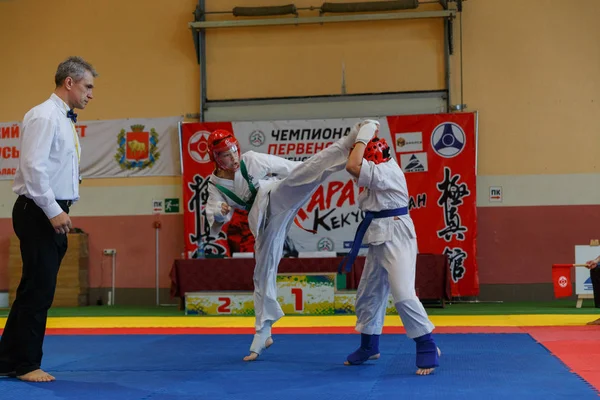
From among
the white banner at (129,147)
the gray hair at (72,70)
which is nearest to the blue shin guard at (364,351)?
the gray hair at (72,70)

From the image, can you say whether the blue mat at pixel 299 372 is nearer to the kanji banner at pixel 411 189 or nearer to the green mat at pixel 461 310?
the green mat at pixel 461 310

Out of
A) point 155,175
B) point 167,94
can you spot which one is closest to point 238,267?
point 155,175

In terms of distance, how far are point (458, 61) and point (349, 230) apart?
3.00 metres

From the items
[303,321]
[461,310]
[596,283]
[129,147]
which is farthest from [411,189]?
[129,147]

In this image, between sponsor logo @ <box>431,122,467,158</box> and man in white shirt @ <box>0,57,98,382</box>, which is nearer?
man in white shirt @ <box>0,57,98,382</box>

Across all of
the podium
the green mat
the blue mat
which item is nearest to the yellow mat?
the podium

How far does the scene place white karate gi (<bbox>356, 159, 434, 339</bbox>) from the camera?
14.7ft

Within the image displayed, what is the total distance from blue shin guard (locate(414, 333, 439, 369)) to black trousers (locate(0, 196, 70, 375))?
2173mm

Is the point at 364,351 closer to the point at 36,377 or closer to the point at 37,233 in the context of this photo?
the point at 36,377

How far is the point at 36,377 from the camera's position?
4340mm

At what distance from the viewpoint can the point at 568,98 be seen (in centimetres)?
1098

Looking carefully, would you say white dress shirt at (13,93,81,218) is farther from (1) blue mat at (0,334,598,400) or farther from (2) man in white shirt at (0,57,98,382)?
(1) blue mat at (0,334,598,400)

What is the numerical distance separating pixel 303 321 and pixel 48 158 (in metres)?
4.51

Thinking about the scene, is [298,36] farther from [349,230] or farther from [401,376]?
[401,376]
